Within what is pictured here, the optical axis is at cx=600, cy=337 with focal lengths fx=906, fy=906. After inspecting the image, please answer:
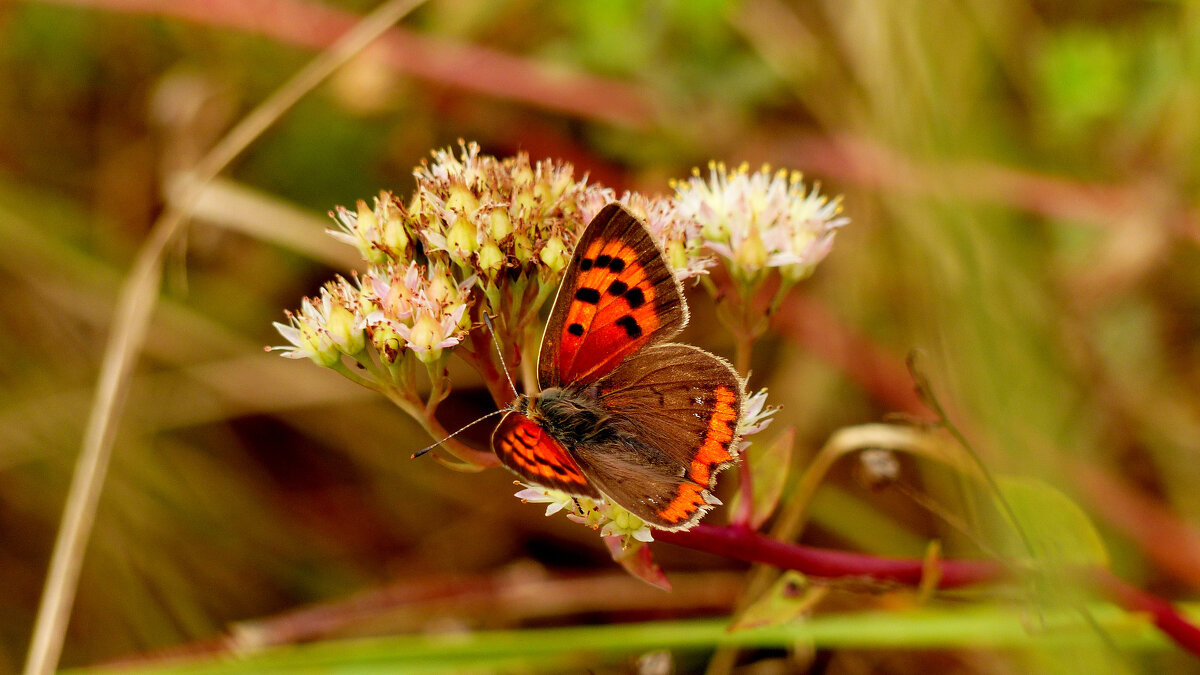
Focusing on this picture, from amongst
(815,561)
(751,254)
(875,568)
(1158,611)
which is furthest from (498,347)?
(1158,611)

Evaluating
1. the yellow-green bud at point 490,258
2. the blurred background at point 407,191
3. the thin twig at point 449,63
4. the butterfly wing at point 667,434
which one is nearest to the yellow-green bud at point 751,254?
the butterfly wing at point 667,434

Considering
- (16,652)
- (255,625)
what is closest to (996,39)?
(255,625)

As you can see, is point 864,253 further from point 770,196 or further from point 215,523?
point 215,523

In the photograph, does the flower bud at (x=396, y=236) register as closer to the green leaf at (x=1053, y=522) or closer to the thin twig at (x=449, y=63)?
the green leaf at (x=1053, y=522)

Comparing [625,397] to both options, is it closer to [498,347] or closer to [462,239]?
[498,347]

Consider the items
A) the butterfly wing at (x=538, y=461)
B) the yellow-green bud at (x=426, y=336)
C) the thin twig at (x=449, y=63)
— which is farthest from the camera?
the thin twig at (x=449, y=63)

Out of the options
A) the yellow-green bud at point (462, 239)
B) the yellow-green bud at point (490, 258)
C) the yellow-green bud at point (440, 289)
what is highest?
the yellow-green bud at point (462, 239)

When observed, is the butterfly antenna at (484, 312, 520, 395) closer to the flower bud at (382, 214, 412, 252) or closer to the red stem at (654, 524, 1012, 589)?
the flower bud at (382, 214, 412, 252)

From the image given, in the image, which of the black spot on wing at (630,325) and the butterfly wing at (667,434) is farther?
the black spot on wing at (630,325)

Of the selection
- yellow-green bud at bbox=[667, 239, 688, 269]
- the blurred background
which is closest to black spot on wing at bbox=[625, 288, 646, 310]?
yellow-green bud at bbox=[667, 239, 688, 269]
